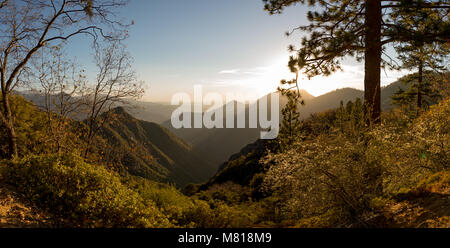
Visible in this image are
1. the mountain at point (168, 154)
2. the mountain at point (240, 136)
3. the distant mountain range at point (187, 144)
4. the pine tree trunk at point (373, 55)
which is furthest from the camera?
the mountain at point (240, 136)

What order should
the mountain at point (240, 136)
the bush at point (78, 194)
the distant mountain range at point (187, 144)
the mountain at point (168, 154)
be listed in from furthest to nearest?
1. the mountain at point (240, 136)
2. the mountain at point (168, 154)
3. the distant mountain range at point (187, 144)
4. the bush at point (78, 194)

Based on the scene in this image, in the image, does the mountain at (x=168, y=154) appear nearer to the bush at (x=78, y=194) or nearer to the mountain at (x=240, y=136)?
the mountain at (x=240, y=136)

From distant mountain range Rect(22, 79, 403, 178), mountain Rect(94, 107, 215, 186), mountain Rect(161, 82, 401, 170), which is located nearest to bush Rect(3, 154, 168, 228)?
distant mountain range Rect(22, 79, 403, 178)

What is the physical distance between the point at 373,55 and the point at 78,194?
8.02 meters

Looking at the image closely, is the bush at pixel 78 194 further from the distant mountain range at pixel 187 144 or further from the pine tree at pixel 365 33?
the distant mountain range at pixel 187 144

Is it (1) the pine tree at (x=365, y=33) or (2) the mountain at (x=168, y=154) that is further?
(2) the mountain at (x=168, y=154)

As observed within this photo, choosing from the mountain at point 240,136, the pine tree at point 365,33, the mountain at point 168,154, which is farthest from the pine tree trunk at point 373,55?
the mountain at point 240,136

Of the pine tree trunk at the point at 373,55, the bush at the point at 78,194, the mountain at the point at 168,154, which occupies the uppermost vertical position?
the pine tree trunk at the point at 373,55

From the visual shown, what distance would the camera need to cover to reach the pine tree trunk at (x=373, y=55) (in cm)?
628

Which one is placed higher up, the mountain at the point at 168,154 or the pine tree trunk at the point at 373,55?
the pine tree trunk at the point at 373,55

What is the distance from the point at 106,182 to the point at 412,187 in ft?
18.0

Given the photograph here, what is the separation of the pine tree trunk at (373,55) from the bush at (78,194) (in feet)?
20.8

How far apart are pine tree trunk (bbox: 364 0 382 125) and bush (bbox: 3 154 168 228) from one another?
633 centimetres
